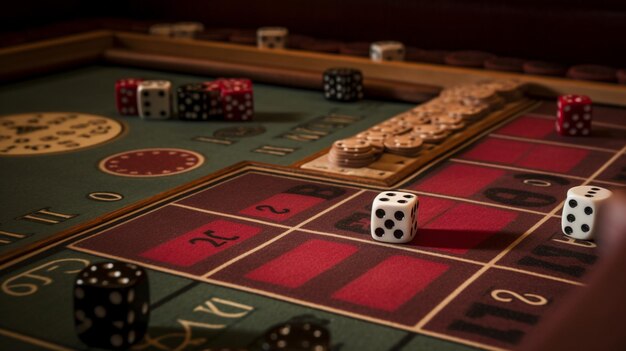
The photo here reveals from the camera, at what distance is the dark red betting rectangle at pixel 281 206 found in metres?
3.85

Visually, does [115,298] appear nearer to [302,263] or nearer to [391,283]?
[302,263]

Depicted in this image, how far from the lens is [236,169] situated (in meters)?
4.48

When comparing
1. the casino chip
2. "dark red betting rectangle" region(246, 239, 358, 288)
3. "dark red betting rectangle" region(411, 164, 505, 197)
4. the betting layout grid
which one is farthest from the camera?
the casino chip

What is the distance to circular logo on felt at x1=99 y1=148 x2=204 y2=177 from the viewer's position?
4.46m

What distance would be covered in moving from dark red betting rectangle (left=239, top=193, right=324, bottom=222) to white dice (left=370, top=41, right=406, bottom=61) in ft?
8.08

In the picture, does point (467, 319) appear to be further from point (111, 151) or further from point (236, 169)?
point (111, 151)

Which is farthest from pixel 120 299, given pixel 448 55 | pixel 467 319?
pixel 448 55

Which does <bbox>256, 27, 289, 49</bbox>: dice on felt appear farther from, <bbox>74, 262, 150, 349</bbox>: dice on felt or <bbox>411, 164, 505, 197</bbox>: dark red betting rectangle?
<bbox>74, 262, 150, 349</bbox>: dice on felt

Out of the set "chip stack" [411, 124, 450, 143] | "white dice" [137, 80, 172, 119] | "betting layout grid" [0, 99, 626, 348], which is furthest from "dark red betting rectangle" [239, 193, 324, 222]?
"white dice" [137, 80, 172, 119]

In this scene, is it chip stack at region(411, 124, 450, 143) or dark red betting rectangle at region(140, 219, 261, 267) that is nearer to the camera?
dark red betting rectangle at region(140, 219, 261, 267)

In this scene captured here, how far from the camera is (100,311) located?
2629mm

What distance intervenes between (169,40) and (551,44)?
113 inches

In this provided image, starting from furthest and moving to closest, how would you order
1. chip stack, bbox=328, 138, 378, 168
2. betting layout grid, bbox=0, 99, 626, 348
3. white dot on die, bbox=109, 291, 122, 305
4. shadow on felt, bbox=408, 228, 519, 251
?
1. chip stack, bbox=328, 138, 378, 168
2. shadow on felt, bbox=408, 228, 519, 251
3. betting layout grid, bbox=0, 99, 626, 348
4. white dot on die, bbox=109, 291, 122, 305

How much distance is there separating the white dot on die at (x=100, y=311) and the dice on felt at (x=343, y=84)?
3.42m
